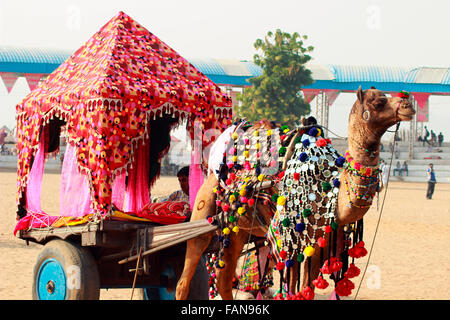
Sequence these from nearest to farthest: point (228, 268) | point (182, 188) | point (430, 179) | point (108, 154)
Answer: point (108, 154), point (228, 268), point (182, 188), point (430, 179)

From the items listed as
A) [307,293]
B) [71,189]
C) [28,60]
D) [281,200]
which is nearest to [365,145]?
[281,200]

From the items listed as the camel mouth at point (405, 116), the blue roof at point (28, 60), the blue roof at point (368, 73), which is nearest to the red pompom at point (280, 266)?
the camel mouth at point (405, 116)

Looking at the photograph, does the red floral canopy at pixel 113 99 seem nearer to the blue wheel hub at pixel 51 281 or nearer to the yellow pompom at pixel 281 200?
the blue wheel hub at pixel 51 281

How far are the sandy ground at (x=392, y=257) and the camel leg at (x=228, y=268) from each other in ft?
4.35

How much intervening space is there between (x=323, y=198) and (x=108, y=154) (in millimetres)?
2033

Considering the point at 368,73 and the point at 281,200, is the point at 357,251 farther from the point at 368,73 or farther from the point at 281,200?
the point at 368,73

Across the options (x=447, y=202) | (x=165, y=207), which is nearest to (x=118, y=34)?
(x=165, y=207)

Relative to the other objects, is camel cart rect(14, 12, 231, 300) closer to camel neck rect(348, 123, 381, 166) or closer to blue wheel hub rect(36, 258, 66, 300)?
blue wheel hub rect(36, 258, 66, 300)

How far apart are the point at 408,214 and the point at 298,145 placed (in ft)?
49.4

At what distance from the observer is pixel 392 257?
12031 mm

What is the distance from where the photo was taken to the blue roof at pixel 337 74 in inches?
1253

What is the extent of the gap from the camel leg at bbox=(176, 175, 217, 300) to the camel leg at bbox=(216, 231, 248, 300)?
0.76 ft

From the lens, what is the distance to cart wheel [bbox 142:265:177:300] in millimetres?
6562

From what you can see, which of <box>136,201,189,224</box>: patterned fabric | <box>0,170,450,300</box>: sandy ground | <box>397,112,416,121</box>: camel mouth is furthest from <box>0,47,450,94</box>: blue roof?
<box>397,112,416,121</box>: camel mouth
